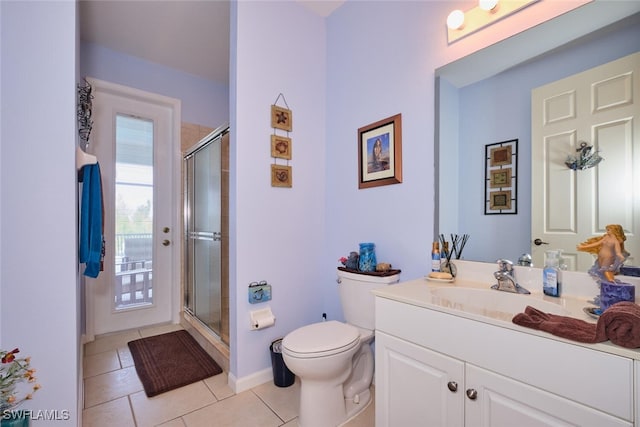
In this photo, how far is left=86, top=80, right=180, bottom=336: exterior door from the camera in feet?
8.89

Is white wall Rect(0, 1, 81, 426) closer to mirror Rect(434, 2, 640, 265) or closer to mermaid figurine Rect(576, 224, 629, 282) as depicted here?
mirror Rect(434, 2, 640, 265)

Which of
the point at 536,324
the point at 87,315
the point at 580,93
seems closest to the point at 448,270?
the point at 536,324

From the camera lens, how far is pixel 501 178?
1359 millimetres

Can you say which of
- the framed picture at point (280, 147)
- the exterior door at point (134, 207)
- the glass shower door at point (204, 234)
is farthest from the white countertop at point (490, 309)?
the exterior door at point (134, 207)

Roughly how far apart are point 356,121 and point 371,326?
4.43 feet

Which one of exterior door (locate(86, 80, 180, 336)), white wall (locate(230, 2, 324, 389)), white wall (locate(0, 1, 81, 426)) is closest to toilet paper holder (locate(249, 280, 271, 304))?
white wall (locate(230, 2, 324, 389))

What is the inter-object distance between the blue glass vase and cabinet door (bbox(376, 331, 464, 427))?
21.2 inches

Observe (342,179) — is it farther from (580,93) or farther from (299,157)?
(580,93)

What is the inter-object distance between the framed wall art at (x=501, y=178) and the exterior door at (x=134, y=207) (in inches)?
113

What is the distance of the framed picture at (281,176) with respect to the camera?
1994 mm

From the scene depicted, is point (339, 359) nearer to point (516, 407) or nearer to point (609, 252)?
point (516, 407)

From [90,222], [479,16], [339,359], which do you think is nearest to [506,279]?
[339,359]

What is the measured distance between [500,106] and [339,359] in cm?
145

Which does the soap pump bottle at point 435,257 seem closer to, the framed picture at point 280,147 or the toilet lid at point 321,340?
the toilet lid at point 321,340
